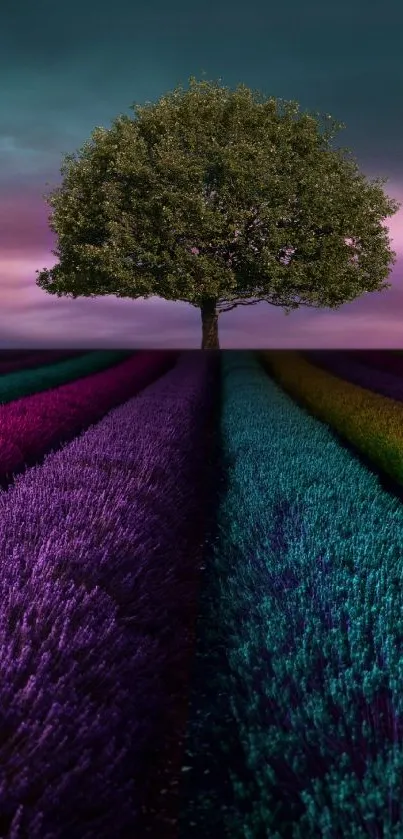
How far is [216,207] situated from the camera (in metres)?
26.5

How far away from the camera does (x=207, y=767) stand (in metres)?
3.58

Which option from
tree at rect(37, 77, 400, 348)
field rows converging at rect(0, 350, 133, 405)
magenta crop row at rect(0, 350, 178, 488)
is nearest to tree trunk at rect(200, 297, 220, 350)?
tree at rect(37, 77, 400, 348)

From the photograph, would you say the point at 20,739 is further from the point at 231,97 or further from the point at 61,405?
the point at 231,97

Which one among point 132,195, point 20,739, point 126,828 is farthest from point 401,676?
point 132,195

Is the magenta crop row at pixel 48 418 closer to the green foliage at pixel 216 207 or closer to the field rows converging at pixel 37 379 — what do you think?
the field rows converging at pixel 37 379

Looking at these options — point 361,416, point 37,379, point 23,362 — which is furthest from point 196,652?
point 23,362

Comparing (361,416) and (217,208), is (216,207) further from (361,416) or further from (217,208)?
(361,416)

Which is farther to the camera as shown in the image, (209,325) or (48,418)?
(209,325)

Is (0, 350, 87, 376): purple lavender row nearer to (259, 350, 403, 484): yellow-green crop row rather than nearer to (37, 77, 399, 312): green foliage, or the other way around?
(37, 77, 399, 312): green foliage

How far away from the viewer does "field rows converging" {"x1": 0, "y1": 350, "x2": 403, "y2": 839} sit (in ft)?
7.98

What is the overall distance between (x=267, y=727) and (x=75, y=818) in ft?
2.78

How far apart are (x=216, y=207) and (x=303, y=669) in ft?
80.9

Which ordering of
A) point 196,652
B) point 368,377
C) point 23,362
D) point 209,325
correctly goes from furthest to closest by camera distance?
point 209,325
point 23,362
point 368,377
point 196,652

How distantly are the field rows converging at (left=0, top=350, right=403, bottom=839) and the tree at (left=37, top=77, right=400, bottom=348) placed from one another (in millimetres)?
19624
